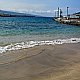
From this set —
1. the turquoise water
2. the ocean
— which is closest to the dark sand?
the ocean

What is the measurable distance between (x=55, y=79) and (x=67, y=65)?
8.62ft

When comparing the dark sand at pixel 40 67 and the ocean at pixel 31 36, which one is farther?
the ocean at pixel 31 36

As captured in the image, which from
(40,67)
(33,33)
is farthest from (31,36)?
(40,67)

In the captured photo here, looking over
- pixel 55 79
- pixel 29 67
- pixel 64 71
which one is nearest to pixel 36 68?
pixel 29 67

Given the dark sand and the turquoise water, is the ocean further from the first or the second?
the dark sand

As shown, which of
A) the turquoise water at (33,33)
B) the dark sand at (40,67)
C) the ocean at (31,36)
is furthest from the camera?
the turquoise water at (33,33)

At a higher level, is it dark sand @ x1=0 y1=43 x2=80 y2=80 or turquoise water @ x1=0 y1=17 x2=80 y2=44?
dark sand @ x1=0 y1=43 x2=80 y2=80

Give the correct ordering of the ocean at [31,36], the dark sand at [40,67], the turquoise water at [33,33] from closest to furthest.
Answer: the dark sand at [40,67] < the ocean at [31,36] < the turquoise water at [33,33]

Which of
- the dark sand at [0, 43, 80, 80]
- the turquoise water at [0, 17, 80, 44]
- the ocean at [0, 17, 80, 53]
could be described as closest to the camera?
the dark sand at [0, 43, 80, 80]

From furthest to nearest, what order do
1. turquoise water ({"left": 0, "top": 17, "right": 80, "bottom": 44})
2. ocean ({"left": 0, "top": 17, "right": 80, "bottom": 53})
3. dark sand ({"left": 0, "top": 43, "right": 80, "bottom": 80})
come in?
turquoise water ({"left": 0, "top": 17, "right": 80, "bottom": 44}), ocean ({"left": 0, "top": 17, "right": 80, "bottom": 53}), dark sand ({"left": 0, "top": 43, "right": 80, "bottom": 80})

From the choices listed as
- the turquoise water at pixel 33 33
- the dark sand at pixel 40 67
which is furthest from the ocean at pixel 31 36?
the dark sand at pixel 40 67

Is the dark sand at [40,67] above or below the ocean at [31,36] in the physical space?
above

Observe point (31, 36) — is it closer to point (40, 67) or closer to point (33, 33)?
point (33, 33)

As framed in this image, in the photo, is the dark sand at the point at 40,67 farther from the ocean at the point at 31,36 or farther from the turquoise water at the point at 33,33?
the turquoise water at the point at 33,33
